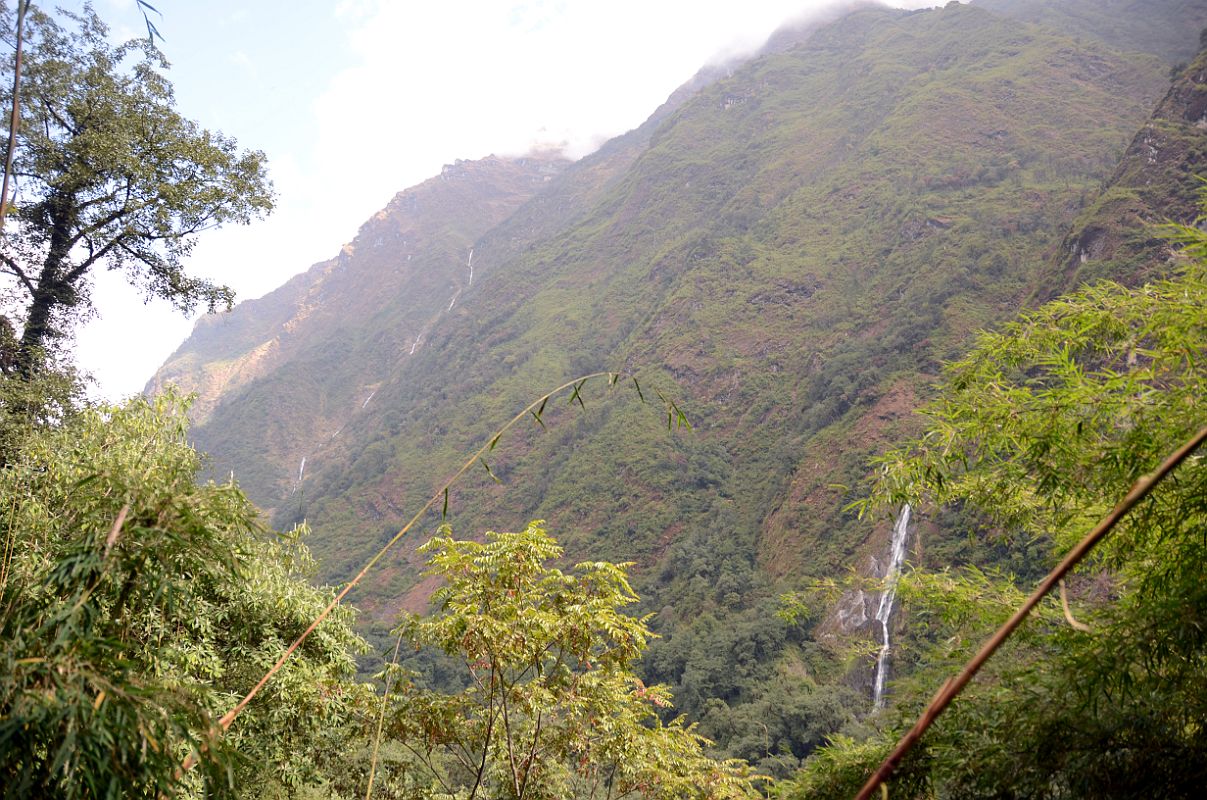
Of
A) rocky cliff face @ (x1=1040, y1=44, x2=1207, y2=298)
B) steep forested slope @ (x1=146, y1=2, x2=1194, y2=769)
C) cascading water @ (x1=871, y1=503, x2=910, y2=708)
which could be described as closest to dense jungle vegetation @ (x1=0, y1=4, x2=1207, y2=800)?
cascading water @ (x1=871, y1=503, x2=910, y2=708)

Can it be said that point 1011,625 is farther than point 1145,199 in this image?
No

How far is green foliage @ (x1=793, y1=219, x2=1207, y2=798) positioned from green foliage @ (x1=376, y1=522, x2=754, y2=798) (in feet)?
7.26

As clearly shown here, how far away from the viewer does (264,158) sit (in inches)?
406

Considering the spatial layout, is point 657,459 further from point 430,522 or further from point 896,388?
point 430,522

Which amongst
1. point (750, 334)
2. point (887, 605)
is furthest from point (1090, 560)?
point (750, 334)

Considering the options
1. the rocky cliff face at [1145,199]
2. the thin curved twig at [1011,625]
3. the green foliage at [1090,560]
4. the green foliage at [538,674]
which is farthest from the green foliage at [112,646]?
the rocky cliff face at [1145,199]

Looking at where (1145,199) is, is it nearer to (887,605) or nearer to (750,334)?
(887,605)

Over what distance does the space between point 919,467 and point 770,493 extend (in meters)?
47.9

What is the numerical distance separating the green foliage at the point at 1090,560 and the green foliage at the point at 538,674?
2.21 m

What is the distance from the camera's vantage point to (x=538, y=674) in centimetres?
557

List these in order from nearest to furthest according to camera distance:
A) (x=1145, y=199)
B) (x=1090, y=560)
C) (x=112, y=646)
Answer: (x=112, y=646), (x=1090, y=560), (x=1145, y=199)

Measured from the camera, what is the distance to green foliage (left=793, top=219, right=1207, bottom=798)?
8.66 ft

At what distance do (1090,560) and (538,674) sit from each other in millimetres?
4361

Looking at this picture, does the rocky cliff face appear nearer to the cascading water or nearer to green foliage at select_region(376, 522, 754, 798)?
the cascading water
